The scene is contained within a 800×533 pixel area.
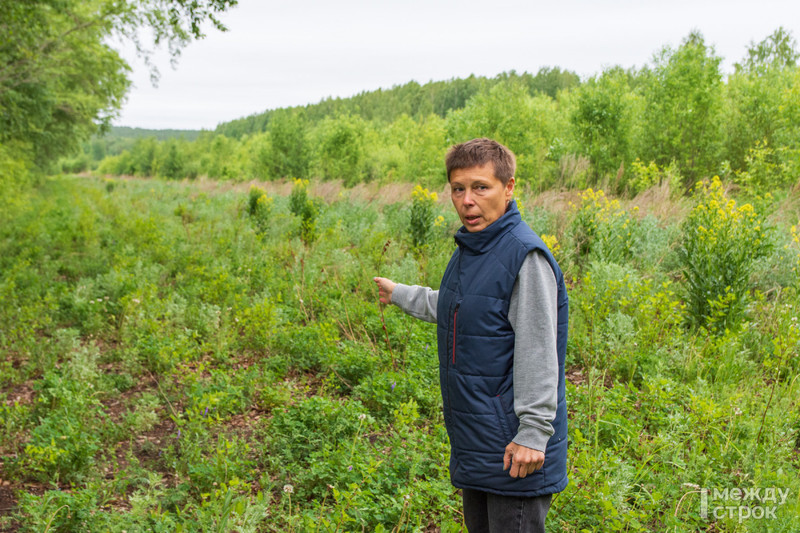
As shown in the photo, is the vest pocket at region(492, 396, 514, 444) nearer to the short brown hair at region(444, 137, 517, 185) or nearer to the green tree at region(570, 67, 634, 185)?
the short brown hair at region(444, 137, 517, 185)

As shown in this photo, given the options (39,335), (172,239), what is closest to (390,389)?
(39,335)

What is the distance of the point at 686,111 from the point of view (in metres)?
18.1

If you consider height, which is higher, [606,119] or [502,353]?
[606,119]

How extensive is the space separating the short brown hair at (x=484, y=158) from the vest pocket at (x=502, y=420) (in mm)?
717

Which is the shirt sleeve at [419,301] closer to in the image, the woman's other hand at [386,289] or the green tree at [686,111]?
the woman's other hand at [386,289]

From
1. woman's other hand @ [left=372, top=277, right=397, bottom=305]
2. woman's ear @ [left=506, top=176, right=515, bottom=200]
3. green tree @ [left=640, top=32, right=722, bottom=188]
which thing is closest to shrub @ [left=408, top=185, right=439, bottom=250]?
woman's other hand @ [left=372, top=277, right=397, bottom=305]

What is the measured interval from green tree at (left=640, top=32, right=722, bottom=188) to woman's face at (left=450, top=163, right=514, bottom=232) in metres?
19.1

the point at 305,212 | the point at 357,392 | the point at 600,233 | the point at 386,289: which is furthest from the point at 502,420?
the point at 305,212

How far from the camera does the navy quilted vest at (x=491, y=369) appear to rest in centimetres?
159

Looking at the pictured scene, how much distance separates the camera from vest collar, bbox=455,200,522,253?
5.55 feet

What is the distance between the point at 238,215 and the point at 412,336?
10.8 metres

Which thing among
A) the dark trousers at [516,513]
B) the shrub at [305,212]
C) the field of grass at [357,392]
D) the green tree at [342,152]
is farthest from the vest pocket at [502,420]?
the green tree at [342,152]

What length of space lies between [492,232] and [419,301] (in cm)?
54

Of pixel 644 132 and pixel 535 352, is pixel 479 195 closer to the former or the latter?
pixel 535 352
